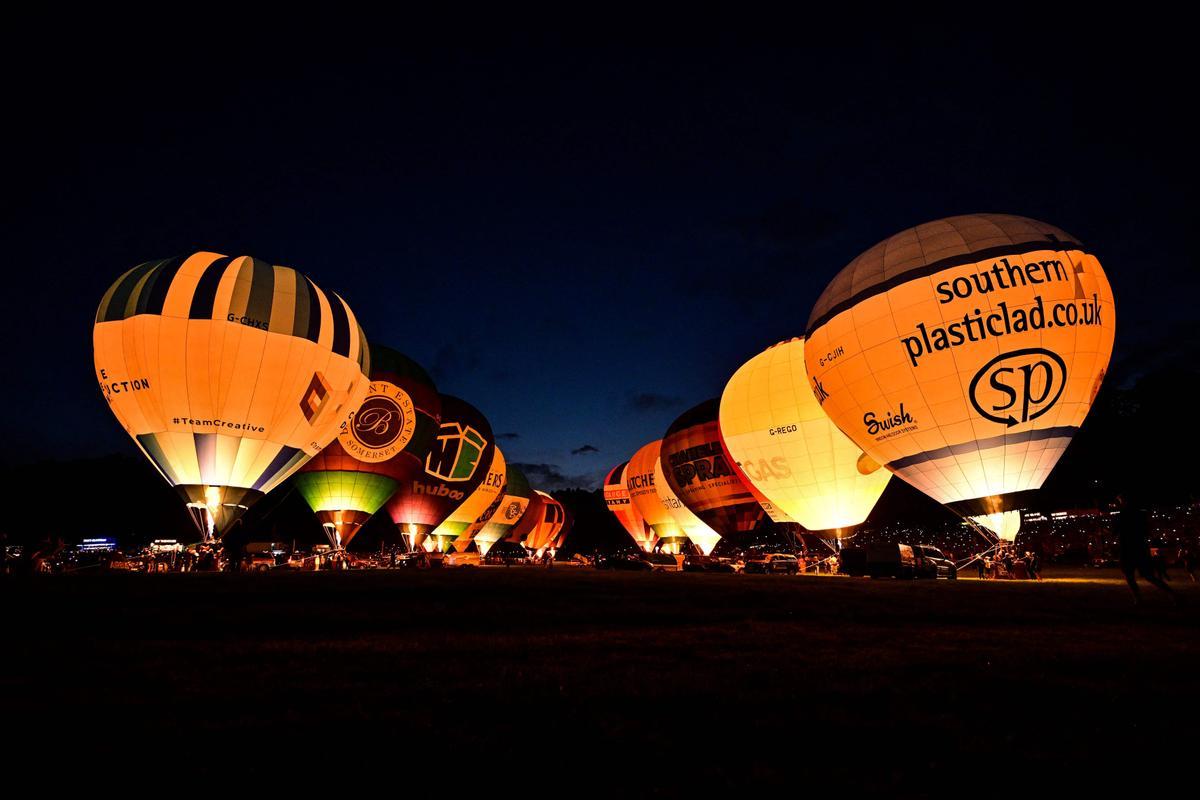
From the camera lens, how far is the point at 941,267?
1770 centimetres

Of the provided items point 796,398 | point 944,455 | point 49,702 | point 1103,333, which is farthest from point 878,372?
point 49,702

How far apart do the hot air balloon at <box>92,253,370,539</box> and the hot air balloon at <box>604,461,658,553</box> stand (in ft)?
105

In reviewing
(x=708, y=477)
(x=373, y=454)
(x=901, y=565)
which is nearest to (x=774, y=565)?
(x=708, y=477)

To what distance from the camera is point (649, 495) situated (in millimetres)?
46531

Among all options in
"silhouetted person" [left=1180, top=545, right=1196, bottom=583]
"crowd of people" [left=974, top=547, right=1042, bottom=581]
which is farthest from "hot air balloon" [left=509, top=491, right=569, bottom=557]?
"silhouetted person" [left=1180, top=545, right=1196, bottom=583]

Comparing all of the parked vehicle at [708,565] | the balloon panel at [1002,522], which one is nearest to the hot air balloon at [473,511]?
the parked vehicle at [708,565]

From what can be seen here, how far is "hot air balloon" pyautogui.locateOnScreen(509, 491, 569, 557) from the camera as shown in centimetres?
6400

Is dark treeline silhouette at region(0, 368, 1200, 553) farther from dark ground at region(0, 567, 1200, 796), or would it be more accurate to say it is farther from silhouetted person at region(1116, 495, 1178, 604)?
dark ground at region(0, 567, 1200, 796)

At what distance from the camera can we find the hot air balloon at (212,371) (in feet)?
64.8

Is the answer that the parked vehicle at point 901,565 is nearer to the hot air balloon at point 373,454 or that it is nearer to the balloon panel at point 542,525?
the hot air balloon at point 373,454

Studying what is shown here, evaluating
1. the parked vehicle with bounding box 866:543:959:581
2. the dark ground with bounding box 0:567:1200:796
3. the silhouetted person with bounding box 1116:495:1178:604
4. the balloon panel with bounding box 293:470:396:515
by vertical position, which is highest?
the balloon panel with bounding box 293:470:396:515

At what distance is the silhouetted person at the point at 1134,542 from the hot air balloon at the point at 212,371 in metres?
20.2

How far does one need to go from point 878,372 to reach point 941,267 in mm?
3047

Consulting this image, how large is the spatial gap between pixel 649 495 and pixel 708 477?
1346 centimetres
